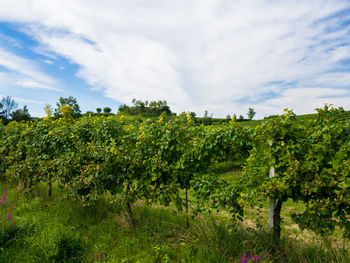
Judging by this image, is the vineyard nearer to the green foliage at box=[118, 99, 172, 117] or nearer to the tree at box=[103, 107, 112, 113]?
the green foliage at box=[118, 99, 172, 117]

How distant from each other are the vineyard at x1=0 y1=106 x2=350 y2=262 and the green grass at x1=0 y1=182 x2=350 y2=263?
0.18 metres

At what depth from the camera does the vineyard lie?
8.85 ft

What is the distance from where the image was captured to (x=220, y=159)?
3.73 metres

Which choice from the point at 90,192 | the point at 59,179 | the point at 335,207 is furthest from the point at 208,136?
the point at 59,179

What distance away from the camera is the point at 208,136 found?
339 cm

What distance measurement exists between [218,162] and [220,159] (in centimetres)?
25

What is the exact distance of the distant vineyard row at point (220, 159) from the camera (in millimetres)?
2691

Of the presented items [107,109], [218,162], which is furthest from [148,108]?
[218,162]

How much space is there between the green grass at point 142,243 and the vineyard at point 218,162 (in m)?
0.18

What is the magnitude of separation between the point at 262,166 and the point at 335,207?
105 centimetres

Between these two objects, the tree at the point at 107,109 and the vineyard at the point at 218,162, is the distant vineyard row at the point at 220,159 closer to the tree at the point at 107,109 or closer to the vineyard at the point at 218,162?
the vineyard at the point at 218,162

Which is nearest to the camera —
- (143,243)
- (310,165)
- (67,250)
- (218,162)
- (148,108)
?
(310,165)

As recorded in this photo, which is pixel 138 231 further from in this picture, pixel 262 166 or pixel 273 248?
pixel 262 166

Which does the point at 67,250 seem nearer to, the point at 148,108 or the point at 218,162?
the point at 218,162
